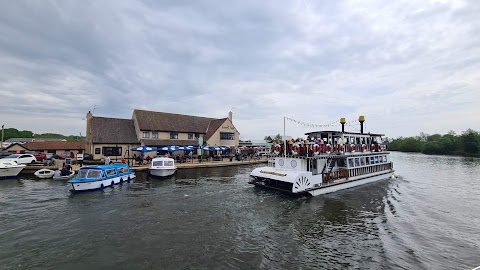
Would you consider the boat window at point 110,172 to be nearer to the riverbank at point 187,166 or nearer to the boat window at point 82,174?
the boat window at point 82,174

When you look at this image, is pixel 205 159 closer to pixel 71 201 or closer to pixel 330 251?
pixel 71 201

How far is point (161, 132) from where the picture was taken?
132 ft

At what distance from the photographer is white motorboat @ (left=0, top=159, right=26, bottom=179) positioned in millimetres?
23038

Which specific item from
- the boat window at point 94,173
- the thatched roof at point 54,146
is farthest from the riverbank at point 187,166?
the thatched roof at point 54,146

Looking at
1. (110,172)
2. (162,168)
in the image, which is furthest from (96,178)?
(162,168)

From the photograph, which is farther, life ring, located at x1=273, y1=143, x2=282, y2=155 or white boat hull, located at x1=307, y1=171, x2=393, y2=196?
life ring, located at x1=273, y1=143, x2=282, y2=155

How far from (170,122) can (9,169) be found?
22862mm

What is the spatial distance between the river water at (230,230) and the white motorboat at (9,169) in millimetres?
5238

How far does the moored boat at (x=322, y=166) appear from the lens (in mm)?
18359

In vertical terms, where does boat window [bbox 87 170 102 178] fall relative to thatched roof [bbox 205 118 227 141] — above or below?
below

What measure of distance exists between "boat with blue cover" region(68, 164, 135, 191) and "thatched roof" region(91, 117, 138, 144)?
14.8 meters

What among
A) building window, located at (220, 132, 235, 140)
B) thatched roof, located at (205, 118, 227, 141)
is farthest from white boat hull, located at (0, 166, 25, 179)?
building window, located at (220, 132, 235, 140)

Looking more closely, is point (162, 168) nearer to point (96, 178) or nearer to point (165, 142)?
point (96, 178)

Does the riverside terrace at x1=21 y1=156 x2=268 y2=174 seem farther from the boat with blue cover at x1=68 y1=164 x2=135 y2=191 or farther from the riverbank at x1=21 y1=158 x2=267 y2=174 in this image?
the boat with blue cover at x1=68 y1=164 x2=135 y2=191
